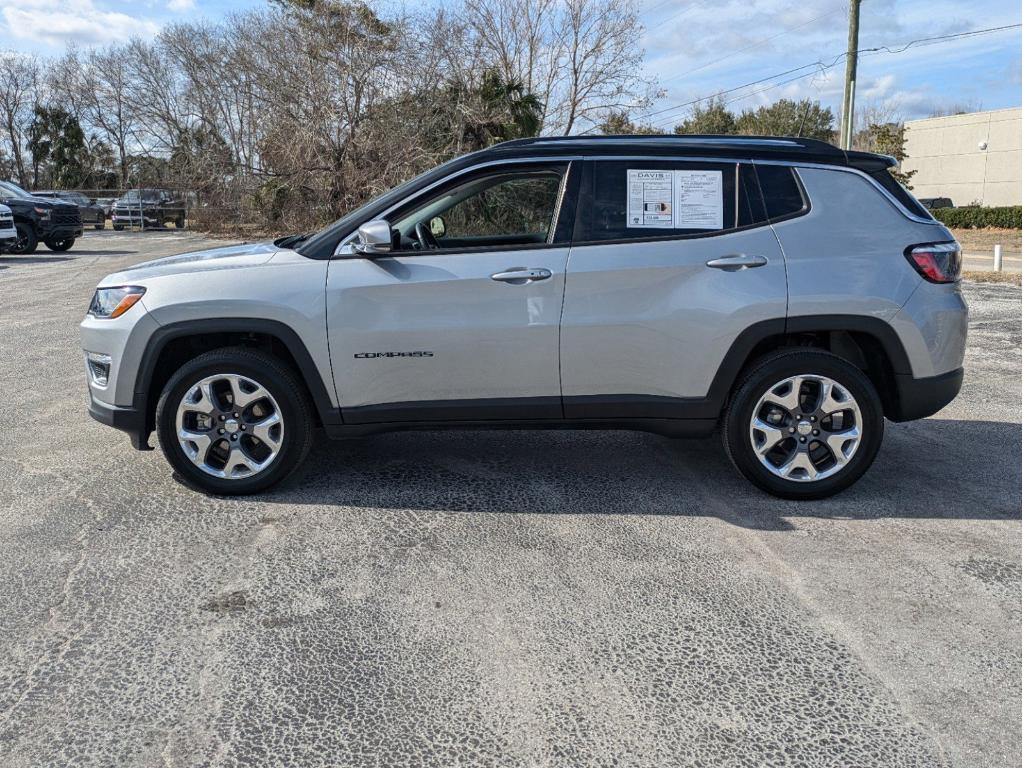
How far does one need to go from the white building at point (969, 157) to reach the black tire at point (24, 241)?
35235 mm

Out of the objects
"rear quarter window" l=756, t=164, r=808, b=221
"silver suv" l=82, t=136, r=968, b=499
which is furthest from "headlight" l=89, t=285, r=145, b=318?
"rear quarter window" l=756, t=164, r=808, b=221

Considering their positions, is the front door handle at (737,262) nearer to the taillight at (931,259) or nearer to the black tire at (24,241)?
the taillight at (931,259)

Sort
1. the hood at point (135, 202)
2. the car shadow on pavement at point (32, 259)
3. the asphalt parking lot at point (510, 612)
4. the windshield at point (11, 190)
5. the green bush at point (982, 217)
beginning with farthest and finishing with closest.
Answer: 1. the hood at point (135, 202)
2. the green bush at point (982, 217)
3. the windshield at point (11, 190)
4. the car shadow on pavement at point (32, 259)
5. the asphalt parking lot at point (510, 612)

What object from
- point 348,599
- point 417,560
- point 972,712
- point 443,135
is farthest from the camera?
point 443,135

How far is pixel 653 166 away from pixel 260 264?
210 centimetres

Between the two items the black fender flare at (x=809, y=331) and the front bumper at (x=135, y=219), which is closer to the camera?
the black fender flare at (x=809, y=331)

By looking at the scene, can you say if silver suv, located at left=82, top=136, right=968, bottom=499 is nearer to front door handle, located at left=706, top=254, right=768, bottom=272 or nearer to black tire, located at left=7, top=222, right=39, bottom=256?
front door handle, located at left=706, top=254, right=768, bottom=272

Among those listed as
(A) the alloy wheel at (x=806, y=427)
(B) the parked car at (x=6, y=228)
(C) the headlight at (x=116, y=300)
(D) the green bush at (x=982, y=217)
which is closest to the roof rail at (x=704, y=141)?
(A) the alloy wheel at (x=806, y=427)

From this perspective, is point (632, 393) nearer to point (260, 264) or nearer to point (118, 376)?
point (260, 264)

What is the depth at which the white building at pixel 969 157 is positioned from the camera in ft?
125

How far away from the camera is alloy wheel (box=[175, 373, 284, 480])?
4.48 metres

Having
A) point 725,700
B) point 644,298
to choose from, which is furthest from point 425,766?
point 644,298

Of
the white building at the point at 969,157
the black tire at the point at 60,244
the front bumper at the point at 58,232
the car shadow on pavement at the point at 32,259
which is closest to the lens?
the car shadow on pavement at the point at 32,259

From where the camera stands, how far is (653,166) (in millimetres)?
4465
